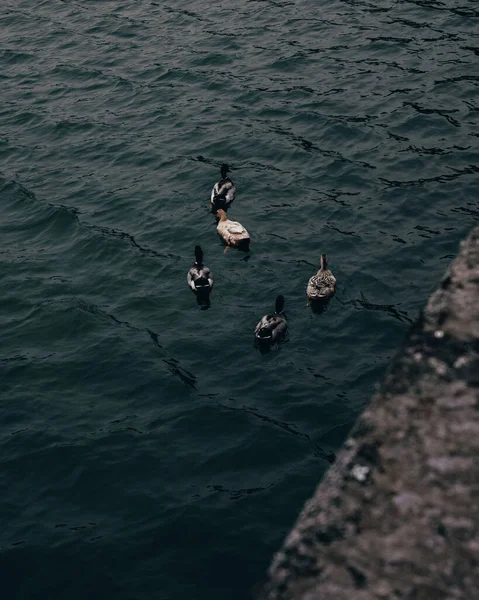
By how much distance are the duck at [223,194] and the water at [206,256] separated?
698mm

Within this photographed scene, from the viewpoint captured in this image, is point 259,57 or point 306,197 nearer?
point 306,197

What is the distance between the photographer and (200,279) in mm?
19234

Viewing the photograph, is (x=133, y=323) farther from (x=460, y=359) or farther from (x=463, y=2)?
(x=463, y=2)

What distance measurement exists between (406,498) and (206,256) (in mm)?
18170

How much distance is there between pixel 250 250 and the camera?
21203mm

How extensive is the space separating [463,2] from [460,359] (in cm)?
3238

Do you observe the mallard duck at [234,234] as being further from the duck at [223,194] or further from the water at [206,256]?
the duck at [223,194]

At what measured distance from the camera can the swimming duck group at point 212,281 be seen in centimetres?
1733

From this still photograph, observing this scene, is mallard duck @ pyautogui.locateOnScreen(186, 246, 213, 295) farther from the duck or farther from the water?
the duck

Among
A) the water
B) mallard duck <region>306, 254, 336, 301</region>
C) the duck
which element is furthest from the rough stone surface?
the duck

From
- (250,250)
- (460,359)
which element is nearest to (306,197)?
(250,250)

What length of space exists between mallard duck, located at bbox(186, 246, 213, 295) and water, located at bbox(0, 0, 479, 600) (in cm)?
55

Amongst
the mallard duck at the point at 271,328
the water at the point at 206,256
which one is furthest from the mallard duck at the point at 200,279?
the mallard duck at the point at 271,328

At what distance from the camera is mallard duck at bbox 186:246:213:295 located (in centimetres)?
1927
